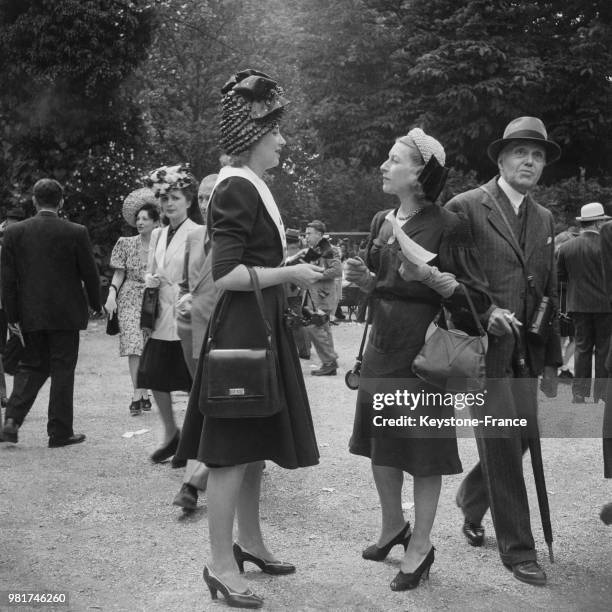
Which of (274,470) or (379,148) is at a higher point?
(379,148)

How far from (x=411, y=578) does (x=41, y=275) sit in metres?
4.15

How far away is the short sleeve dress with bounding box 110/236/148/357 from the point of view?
Result: 8133mm

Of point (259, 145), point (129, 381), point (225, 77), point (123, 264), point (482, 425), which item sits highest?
point (225, 77)

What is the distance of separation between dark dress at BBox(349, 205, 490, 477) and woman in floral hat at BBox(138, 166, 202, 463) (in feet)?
7.28

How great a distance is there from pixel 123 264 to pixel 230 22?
82.9ft

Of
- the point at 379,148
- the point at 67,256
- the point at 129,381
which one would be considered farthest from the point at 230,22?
the point at 67,256

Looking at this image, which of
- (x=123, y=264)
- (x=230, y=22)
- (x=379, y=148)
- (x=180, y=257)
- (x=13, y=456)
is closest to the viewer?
(x=180, y=257)

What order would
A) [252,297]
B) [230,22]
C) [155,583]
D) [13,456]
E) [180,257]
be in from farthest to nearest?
1. [230,22]
2. [13,456]
3. [180,257]
4. [155,583]
5. [252,297]

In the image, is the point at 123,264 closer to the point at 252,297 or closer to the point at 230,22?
the point at 252,297

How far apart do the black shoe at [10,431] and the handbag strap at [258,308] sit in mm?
3827

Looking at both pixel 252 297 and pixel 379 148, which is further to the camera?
pixel 379 148

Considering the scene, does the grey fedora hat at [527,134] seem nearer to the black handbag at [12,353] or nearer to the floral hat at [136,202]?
the floral hat at [136,202]

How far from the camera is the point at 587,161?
22.0 m

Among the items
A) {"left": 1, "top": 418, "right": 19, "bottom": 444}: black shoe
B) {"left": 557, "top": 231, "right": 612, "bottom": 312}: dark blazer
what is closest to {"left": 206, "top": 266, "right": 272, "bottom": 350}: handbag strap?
{"left": 1, "top": 418, "right": 19, "bottom": 444}: black shoe
